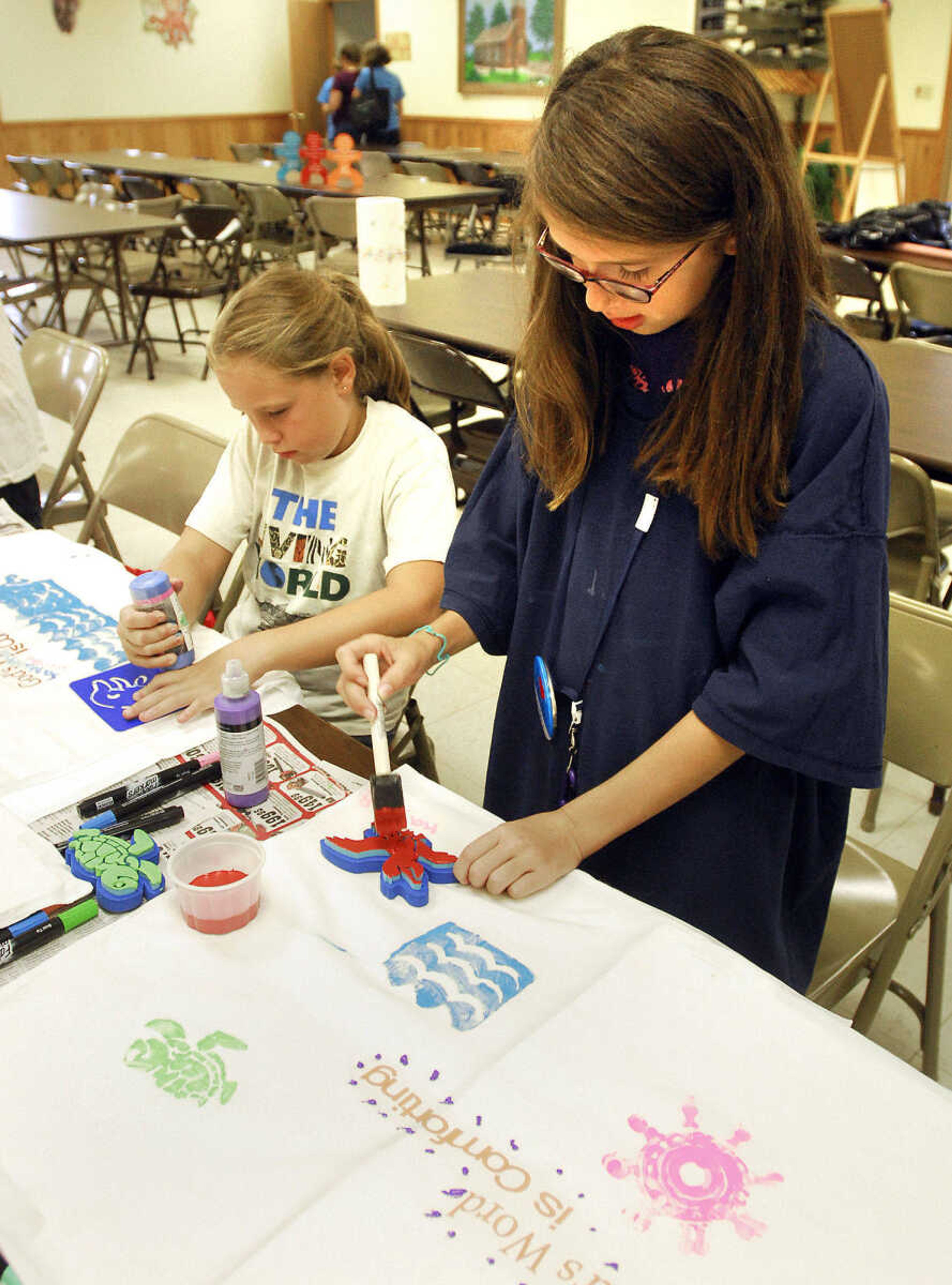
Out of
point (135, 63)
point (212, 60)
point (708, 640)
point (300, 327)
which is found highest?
point (212, 60)

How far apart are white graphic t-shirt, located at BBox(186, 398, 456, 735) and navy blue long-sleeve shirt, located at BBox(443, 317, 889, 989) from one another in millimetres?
337

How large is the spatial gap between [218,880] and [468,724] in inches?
67.4

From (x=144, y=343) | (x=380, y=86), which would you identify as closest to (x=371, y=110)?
(x=380, y=86)

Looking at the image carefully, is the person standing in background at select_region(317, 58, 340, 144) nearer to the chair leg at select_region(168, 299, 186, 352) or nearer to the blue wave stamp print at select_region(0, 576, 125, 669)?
the chair leg at select_region(168, 299, 186, 352)

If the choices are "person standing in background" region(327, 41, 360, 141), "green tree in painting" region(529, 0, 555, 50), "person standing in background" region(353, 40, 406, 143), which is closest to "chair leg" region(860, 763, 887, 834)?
"person standing in background" region(327, 41, 360, 141)

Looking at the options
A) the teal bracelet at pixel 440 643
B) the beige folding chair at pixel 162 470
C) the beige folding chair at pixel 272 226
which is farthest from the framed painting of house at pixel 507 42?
the teal bracelet at pixel 440 643

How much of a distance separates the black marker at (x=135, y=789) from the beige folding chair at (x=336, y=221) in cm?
415

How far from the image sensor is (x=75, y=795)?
1057 millimetres

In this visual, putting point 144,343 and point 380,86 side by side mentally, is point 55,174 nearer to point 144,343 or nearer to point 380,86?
point 144,343

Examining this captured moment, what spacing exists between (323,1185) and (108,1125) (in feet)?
0.52

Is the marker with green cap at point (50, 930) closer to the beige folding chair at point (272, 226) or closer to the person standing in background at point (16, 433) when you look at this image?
the person standing in background at point (16, 433)

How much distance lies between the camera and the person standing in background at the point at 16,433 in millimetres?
2154

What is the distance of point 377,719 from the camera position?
0.99m

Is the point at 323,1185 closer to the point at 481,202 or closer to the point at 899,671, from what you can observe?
the point at 899,671
